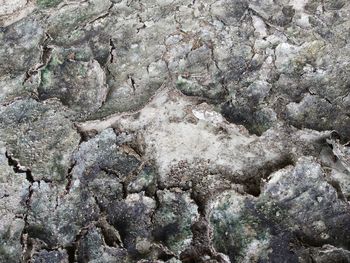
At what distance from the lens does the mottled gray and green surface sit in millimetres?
2049

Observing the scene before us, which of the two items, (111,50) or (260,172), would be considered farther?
(111,50)

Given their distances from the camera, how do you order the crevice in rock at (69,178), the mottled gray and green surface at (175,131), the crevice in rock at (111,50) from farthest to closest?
the crevice in rock at (111,50) → the crevice in rock at (69,178) → the mottled gray and green surface at (175,131)

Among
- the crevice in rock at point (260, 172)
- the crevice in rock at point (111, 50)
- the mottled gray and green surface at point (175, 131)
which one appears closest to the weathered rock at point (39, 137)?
the mottled gray and green surface at point (175, 131)

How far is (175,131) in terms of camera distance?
2.39 meters

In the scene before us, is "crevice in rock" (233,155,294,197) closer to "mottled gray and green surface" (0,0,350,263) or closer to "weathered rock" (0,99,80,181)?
"mottled gray and green surface" (0,0,350,263)

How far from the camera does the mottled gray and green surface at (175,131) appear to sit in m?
2.05

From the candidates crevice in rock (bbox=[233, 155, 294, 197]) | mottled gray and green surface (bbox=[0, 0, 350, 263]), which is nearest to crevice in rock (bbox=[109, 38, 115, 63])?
mottled gray and green surface (bbox=[0, 0, 350, 263])

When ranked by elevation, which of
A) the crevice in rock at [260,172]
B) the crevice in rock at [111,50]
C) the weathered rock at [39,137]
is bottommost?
the crevice in rock at [260,172]

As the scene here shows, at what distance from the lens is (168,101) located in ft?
8.17

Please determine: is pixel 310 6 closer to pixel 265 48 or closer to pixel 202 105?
pixel 265 48

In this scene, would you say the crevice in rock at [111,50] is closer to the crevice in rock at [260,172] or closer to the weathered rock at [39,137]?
the weathered rock at [39,137]

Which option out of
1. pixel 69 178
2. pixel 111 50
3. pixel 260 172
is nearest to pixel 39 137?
pixel 69 178

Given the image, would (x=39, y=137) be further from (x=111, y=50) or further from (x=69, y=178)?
(x=111, y=50)

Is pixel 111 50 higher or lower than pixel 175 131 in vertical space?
higher
